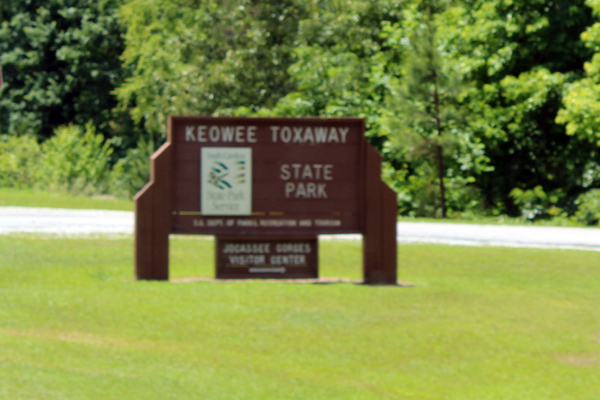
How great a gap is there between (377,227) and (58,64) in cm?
3883

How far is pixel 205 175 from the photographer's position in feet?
35.2

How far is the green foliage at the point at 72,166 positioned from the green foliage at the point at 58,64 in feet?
34.1

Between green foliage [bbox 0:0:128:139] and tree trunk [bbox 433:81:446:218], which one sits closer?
tree trunk [bbox 433:81:446:218]

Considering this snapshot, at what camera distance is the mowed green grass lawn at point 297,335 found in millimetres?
6160

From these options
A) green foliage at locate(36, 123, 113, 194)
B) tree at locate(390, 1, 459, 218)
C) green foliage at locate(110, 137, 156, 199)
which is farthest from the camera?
green foliage at locate(36, 123, 113, 194)

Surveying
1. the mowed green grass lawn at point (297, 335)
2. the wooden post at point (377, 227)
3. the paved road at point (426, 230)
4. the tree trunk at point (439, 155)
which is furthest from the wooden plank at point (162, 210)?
the tree trunk at point (439, 155)

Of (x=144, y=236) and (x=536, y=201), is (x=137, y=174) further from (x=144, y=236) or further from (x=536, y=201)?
(x=144, y=236)

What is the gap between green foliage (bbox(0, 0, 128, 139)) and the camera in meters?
44.1

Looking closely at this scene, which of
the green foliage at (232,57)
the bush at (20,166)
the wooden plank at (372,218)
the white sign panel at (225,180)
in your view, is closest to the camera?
the white sign panel at (225,180)

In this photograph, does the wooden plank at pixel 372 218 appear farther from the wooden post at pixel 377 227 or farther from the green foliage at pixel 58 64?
the green foliage at pixel 58 64

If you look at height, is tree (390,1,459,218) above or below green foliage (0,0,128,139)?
below

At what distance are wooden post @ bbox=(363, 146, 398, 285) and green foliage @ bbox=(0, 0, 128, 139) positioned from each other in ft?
114

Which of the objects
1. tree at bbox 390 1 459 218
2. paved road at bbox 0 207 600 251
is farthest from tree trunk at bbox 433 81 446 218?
paved road at bbox 0 207 600 251

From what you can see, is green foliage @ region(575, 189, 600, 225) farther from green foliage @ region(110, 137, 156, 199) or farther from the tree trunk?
green foliage @ region(110, 137, 156, 199)
